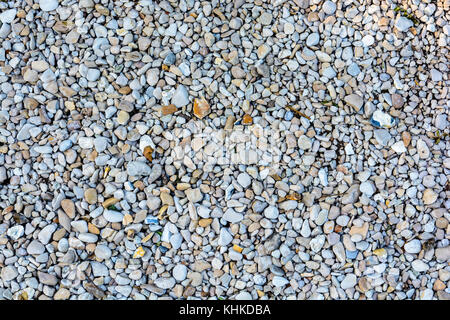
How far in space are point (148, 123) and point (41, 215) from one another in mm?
680

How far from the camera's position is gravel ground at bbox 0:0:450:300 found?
218cm

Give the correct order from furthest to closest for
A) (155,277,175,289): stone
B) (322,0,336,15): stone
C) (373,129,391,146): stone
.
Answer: (322,0,336,15): stone < (373,129,391,146): stone < (155,277,175,289): stone

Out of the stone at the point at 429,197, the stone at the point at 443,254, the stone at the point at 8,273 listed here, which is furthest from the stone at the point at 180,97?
the stone at the point at 443,254

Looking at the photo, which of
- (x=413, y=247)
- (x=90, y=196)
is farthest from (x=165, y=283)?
(x=413, y=247)

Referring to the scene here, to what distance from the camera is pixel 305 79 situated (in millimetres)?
2338

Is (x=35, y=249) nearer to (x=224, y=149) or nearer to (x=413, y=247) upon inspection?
(x=224, y=149)

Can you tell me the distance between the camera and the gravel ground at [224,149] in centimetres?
218

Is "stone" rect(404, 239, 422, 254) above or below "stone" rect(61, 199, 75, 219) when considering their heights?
below

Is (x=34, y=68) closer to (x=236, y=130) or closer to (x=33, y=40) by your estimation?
(x=33, y=40)

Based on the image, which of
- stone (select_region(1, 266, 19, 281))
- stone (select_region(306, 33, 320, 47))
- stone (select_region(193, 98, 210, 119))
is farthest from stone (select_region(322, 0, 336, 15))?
stone (select_region(1, 266, 19, 281))

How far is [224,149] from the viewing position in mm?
2262

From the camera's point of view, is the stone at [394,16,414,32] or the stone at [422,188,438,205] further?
the stone at [394,16,414,32]

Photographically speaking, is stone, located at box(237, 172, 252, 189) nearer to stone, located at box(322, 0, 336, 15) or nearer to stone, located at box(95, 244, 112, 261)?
stone, located at box(95, 244, 112, 261)

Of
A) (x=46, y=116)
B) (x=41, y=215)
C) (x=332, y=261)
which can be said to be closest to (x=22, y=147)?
(x=46, y=116)
